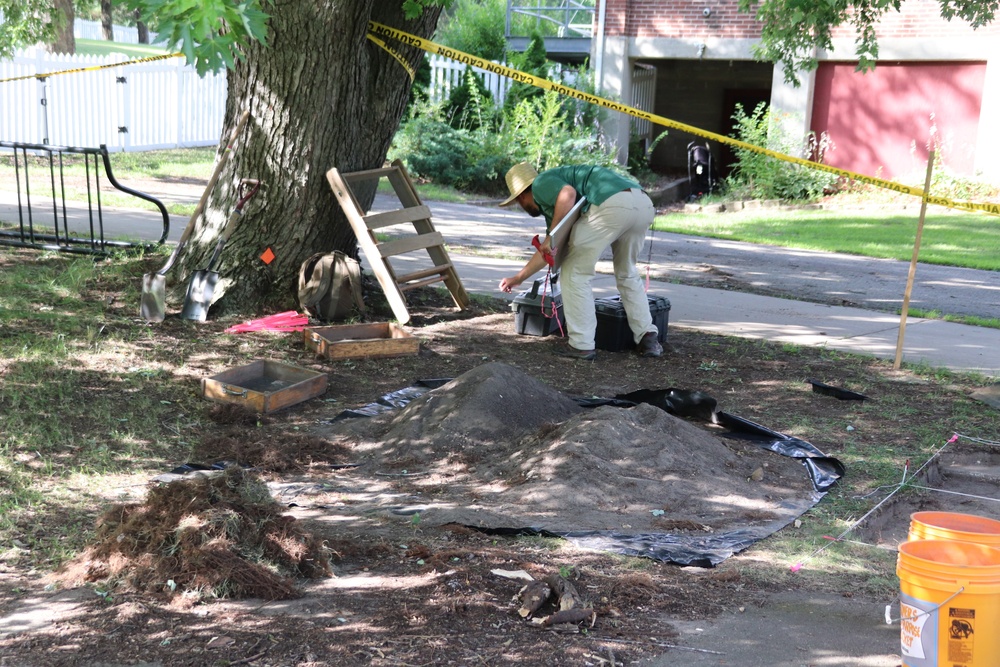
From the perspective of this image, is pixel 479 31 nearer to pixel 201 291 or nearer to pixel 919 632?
pixel 201 291

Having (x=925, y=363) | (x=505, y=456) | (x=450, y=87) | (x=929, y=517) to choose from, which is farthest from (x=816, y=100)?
(x=929, y=517)

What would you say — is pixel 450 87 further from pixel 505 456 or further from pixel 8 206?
pixel 505 456

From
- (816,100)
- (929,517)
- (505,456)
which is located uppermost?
(816,100)

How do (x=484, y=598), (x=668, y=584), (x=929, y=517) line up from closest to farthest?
1. (x=929, y=517)
2. (x=484, y=598)
3. (x=668, y=584)

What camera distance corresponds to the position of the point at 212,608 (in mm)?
3814

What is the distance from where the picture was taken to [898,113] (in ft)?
63.6

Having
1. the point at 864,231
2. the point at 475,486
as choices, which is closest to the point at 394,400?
the point at 475,486

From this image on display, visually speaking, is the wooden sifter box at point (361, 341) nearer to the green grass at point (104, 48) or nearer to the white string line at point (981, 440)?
the white string line at point (981, 440)

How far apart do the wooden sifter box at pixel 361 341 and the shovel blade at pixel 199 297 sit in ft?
2.98

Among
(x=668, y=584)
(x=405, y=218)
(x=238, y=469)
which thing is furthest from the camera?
(x=405, y=218)

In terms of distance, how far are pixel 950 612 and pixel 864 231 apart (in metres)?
13.1

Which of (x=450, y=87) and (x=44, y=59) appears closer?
(x=44, y=59)

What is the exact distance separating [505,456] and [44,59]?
17306 millimetres

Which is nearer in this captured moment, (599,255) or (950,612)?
(950,612)
